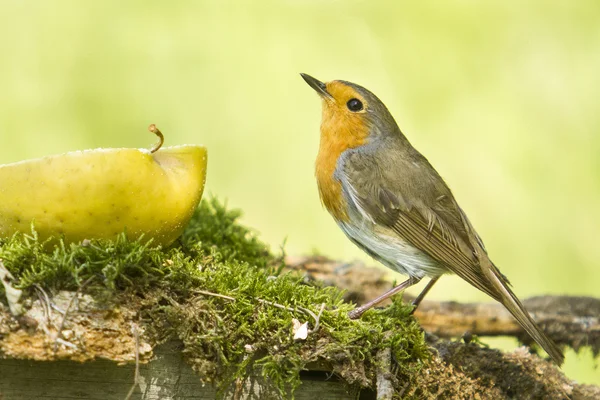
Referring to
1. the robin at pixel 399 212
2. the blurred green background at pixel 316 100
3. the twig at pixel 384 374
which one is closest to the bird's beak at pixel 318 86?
the robin at pixel 399 212

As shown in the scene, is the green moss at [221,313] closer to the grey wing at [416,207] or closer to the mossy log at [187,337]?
the mossy log at [187,337]

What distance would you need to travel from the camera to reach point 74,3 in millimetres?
7547

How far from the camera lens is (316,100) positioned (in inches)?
313

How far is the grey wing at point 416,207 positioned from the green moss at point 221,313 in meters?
0.52

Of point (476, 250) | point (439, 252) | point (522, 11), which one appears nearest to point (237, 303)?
point (439, 252)

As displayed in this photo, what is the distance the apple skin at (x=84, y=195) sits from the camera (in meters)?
2.62

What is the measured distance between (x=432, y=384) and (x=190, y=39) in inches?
230

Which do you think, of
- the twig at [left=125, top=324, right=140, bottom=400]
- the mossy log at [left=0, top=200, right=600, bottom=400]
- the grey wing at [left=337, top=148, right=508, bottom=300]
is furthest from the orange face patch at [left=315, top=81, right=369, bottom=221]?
the twig at [left=125, top=324, right=140, bottom=400]

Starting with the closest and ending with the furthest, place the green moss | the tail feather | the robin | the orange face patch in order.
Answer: the green moss → the tail feather → the robin → the orange face patch

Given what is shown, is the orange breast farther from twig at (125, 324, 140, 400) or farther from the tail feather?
twig at (125, 324, 140, 400)

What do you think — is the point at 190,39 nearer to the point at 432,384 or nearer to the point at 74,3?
the point at 74,3

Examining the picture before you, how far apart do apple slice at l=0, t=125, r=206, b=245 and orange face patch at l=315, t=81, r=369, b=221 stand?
112 centimetres

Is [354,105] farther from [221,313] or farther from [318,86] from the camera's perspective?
[221,313]

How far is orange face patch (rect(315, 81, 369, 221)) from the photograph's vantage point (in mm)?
3697
